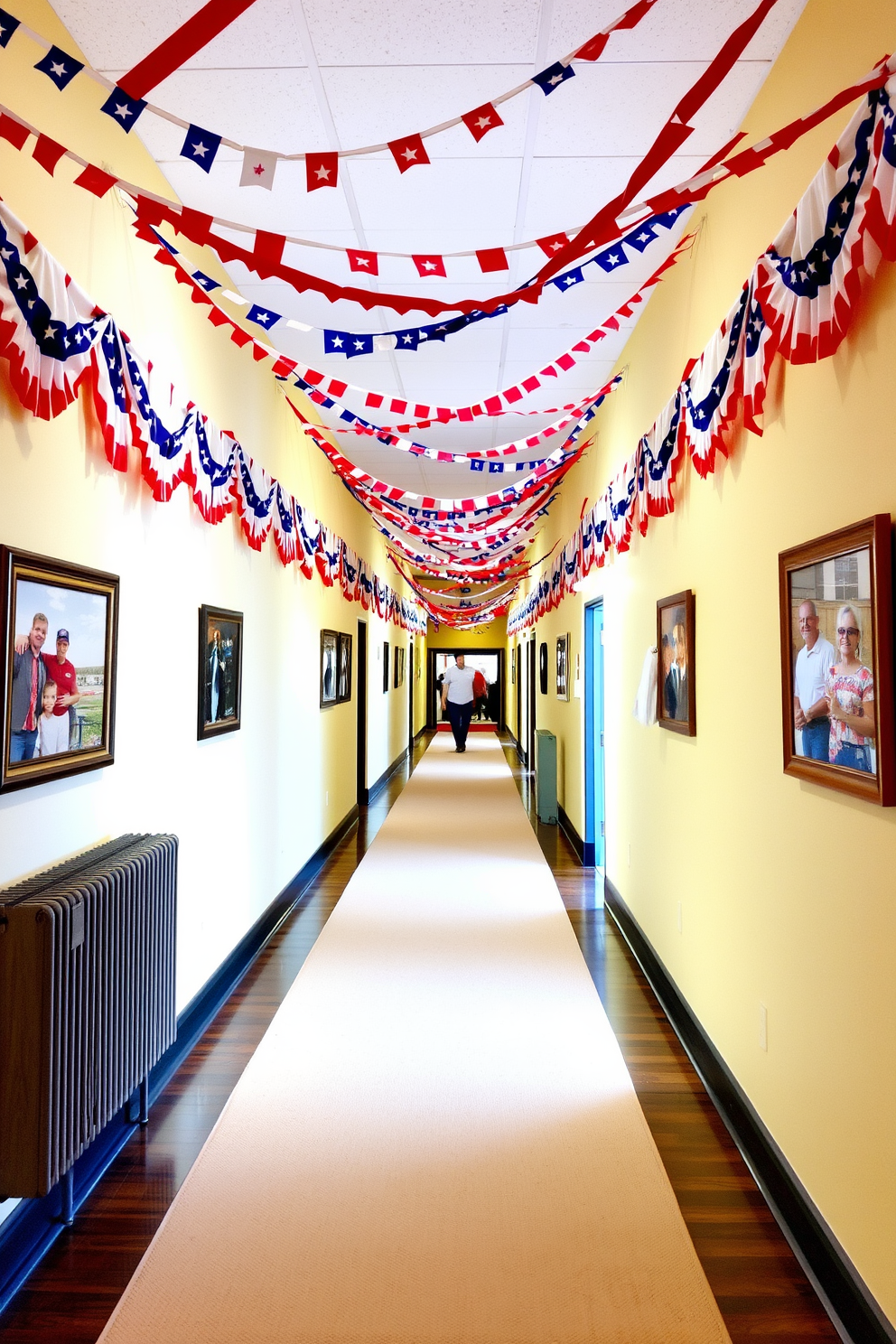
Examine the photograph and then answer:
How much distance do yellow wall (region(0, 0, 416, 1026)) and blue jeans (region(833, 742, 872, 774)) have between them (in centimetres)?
195

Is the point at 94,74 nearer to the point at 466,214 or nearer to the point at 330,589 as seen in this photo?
the point at 466,214

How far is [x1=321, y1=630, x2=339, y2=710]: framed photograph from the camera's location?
247 inches

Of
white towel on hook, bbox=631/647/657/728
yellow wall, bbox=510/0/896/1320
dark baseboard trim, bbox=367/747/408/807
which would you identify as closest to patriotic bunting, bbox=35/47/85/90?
yellow wall, bbox=510/0/896/1320

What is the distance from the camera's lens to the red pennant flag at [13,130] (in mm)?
1604

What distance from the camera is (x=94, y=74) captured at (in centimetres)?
149

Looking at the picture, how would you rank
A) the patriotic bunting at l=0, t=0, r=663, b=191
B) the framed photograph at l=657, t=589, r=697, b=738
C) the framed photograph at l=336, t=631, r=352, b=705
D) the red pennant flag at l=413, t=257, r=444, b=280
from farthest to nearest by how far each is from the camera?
1. the framed photograph at l=336, t=631, r=352, b=705
2. the framed photograph at l=657, t=589, r=697, b=738
3. the red pennant flag at l=413, t=257, r=444, b=280
4. the patriotic bunting at l=0, t=0, r=663, b=191

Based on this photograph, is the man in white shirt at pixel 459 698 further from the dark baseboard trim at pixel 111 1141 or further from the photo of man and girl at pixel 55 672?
the photo of man and girl at pixel 55 672

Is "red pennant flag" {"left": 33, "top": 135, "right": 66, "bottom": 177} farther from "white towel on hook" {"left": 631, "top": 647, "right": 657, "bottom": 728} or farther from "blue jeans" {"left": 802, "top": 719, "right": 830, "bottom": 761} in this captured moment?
"white towel on hook" {"left": 631, "top": 647, "right": 657, "bottom": 728}

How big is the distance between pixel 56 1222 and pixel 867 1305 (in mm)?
1910

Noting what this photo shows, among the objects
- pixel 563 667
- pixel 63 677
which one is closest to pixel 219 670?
pixel 63 677

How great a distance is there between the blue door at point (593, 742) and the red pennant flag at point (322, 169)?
4.56 metres

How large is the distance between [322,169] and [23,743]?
1.50 m

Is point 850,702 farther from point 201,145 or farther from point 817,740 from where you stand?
point 201,145

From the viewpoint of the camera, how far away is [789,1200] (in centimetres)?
209
